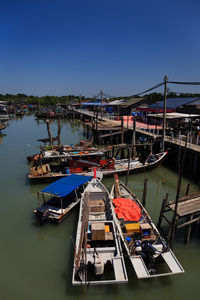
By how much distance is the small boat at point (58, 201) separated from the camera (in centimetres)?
1249

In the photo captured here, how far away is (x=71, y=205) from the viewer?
13.8m

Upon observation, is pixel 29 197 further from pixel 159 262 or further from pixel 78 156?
pixel 159 262

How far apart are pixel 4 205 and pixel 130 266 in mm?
11458

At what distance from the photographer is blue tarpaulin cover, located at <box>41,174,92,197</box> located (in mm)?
13128

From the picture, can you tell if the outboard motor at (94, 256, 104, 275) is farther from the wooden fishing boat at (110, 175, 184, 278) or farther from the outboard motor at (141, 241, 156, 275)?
the outboard motor at (141, 241, 156, 275)

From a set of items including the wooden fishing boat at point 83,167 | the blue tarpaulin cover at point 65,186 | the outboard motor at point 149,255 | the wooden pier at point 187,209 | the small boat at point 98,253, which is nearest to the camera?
the small boat at point 98,253

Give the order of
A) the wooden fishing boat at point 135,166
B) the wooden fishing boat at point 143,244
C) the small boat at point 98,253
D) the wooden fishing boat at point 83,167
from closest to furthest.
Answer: the small boat at point 98,253 < the wooden fishing boat at point 143,244 < the wooden fishing boat at point 83,167 < the wooden fishing boat at point 135,166

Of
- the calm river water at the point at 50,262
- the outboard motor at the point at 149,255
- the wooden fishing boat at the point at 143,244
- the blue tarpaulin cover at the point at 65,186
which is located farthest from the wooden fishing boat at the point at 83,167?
the outboard motor at the point at 149,255

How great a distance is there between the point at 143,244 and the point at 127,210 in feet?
9.58

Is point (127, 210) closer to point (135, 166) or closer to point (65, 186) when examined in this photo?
point (65, 186)

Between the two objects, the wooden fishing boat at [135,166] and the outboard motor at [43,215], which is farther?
Answer: the wooden fishing boat at [135,166]

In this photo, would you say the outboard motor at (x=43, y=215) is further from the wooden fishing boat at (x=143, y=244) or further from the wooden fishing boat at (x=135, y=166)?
the wooden fishing boat at (x=135, y=166)

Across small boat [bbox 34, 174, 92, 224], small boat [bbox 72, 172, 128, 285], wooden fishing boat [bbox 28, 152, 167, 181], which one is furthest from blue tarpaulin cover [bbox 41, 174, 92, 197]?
wooden fishing boat [bbox 28, 152, 167, 181]

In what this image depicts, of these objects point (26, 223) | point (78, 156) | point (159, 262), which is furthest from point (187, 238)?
point (78, 156)
